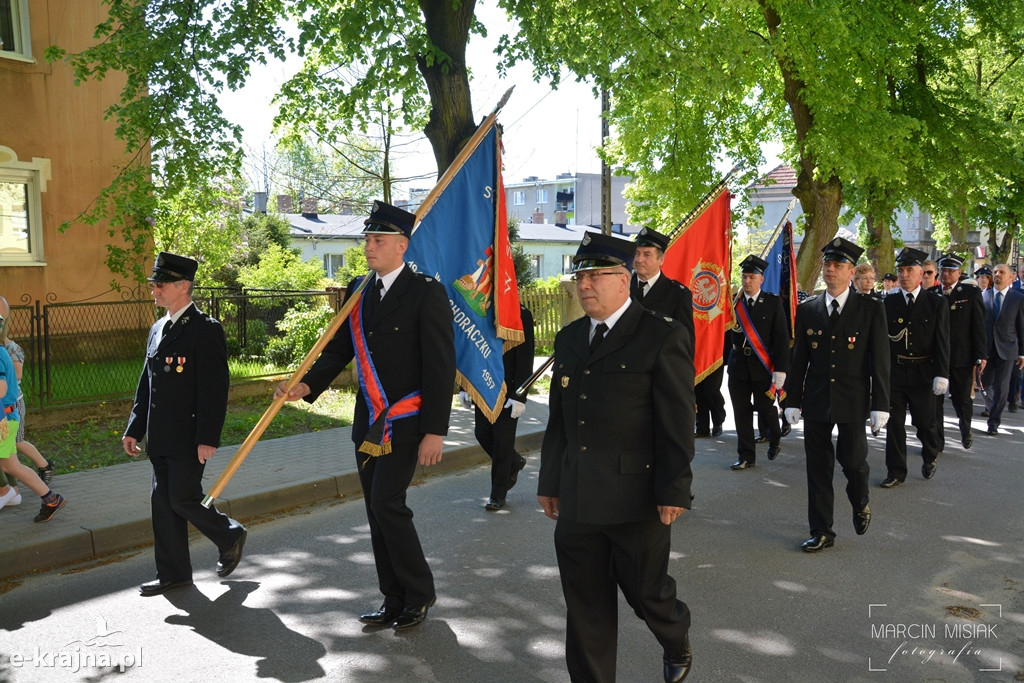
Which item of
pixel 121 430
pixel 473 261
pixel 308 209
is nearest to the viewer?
pixel 473 261

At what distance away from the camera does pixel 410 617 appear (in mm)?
5246

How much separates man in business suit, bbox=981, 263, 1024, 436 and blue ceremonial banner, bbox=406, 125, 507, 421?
27.2 feet

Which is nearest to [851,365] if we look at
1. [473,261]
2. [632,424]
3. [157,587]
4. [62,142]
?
[473,261]

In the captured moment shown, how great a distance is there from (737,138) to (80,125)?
46.9 ft

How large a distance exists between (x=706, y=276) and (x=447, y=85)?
4827 mm

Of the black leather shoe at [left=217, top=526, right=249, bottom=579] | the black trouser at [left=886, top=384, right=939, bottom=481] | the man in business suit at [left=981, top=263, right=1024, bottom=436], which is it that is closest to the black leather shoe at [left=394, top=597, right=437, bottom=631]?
the black leather shoe at [left=217, top=526, right=249, bottom=579]

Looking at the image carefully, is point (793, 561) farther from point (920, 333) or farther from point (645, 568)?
point (920, 333)

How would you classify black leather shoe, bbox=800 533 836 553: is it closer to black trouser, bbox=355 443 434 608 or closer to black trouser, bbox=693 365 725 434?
black trouser, bbox=355 443 434 608

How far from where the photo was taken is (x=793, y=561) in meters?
6.53

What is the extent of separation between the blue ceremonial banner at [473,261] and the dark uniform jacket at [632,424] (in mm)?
2296

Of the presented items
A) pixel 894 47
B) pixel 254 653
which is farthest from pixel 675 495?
pixel 894 47

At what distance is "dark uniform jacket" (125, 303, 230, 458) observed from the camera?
5.79 metres

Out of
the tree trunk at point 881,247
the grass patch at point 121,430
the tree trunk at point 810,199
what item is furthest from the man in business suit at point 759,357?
the tree trunk at point 881,247

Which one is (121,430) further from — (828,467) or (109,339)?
(828,467)
